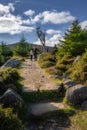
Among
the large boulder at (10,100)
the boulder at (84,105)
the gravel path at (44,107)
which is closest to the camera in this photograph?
the large boulder at (10,100)

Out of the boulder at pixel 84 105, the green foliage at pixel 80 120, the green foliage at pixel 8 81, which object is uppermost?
the green foliage at pixel 8 81

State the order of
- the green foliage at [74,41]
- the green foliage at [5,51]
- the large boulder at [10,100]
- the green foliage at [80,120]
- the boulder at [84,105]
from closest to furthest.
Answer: the green foliage at [80,120]
the large boulder at [10,100]
the boulder at [84,105]
the green foliage at [74,41]
the green foliage at [5,51]

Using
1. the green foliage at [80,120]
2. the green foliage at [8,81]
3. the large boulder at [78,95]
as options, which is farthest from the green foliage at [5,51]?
the green foliage at [80,120]

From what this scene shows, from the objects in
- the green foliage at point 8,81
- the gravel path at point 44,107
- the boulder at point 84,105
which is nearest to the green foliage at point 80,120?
the boulder at point 84,105

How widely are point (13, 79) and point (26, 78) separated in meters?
4.57

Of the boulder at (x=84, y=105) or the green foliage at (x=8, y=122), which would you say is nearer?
the green foliage at (x=8, y=122)

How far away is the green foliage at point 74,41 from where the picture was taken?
30.3m

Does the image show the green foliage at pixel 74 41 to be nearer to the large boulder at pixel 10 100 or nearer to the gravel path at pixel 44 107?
the gravel path at pixel 44 107

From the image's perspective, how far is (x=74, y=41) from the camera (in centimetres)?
3130

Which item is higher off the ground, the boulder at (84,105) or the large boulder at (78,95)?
the large boulder at (78,95)

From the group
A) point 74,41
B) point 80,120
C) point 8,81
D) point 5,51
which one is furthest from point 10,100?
point 5,51

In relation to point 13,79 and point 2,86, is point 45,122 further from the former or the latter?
point 13,79

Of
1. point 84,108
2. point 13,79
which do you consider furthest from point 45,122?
point 13,79

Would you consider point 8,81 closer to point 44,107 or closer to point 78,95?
point 44,107
